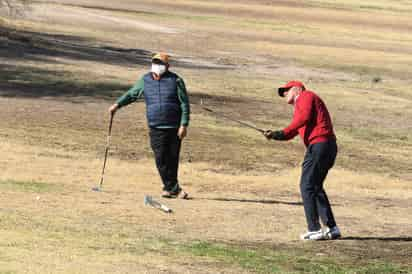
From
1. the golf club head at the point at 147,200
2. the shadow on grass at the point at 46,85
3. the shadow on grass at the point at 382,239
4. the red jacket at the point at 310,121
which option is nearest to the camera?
the red jacket at the point at 310,121

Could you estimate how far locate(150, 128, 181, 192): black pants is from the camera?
17.2m

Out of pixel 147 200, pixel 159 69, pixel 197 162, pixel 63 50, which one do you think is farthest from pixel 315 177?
pixel 63 50

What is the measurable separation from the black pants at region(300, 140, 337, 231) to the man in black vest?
2791 millimetres

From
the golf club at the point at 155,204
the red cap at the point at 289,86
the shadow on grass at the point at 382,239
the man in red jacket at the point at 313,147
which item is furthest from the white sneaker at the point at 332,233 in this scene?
the golf club at the point at 155,204

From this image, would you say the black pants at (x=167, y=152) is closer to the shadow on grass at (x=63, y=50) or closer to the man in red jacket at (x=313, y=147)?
the man in red jacket at (x=313, y=147)

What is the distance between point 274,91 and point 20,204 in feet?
72.6

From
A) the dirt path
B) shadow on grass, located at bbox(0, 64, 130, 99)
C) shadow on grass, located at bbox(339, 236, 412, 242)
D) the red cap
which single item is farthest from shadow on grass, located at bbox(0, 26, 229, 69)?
the red cap

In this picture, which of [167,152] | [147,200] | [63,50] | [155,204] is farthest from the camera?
[63,50]

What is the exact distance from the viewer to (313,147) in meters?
14.6

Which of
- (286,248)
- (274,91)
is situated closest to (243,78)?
(274,91)

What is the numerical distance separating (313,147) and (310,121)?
316 mm

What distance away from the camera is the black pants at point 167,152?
17234mm

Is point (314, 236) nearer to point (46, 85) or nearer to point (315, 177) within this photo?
point (315, 177)

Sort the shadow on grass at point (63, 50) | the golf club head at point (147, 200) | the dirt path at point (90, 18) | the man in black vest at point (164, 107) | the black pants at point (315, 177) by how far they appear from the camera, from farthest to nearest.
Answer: the dirt path at point (90, 18) → the shadow on grass at point (63, 50) → the man in black vest at point (164, 107) → the golf club head at point (147, 200) → the black pants at point (315, 177)
